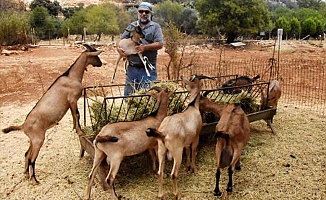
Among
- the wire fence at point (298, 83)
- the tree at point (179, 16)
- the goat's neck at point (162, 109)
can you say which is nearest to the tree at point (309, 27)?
the tree at point (179, 16)

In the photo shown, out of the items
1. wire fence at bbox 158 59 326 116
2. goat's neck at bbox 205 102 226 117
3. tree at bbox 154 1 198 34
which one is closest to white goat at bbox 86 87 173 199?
goat's neck at bbox 205 102 226 117

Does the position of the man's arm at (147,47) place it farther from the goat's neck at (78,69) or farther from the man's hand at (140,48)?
the goat's neck at (78,69)

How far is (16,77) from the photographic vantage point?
13.1 metres

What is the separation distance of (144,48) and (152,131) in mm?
2268

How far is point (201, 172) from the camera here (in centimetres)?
491

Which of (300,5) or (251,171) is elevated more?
(300,5)

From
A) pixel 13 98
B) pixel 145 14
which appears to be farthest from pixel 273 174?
pixel 13 98

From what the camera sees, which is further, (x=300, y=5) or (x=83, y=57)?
(x=300, y=5)

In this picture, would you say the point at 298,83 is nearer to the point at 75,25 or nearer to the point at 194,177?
the point at 194,177

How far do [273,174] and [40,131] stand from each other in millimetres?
3150

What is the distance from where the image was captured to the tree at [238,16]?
28.0 metres

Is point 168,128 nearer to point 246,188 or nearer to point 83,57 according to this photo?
point 246,188

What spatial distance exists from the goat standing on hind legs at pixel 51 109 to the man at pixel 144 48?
1.03 metres

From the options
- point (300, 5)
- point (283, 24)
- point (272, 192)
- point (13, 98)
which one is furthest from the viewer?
point (300, 5)
